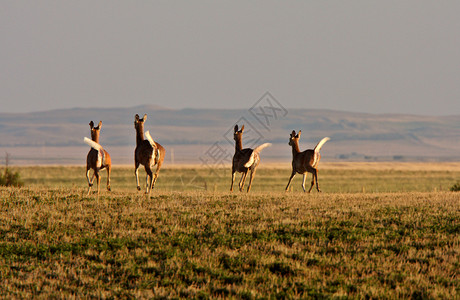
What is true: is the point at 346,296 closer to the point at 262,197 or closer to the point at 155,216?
the point at 155,216

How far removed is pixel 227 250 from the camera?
1406cm

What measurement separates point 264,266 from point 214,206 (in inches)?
244

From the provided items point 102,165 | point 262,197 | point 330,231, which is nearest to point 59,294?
point 330,231

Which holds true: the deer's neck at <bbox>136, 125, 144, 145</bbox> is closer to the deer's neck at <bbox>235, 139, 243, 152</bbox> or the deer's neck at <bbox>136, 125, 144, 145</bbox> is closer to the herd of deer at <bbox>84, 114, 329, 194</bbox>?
the herd of deer at <bbox>84, 114, 329, 194</bbox>

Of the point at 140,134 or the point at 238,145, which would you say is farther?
the point at 238,145

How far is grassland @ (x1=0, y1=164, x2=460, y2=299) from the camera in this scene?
12.1 metres

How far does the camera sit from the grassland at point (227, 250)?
12125mm

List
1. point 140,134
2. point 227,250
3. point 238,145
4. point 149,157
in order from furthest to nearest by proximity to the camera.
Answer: point 238,145 → point 140,134 → point 149,157 → point 227,250

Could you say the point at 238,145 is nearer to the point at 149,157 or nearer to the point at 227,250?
the point at 149,157

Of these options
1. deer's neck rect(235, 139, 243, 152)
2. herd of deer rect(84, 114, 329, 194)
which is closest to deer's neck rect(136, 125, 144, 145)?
herd of deer rect(84, 114, 329, 194)

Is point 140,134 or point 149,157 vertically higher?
point 140,134

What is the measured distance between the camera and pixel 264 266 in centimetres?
1317

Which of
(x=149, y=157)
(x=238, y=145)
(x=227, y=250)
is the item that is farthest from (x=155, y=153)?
(x=227, y=250)

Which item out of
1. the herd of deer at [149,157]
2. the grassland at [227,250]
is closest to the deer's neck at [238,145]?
the herd of deer at [149,157]
